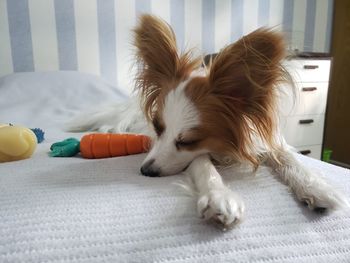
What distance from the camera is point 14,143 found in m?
1.01

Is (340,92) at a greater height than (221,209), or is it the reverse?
(221,209)

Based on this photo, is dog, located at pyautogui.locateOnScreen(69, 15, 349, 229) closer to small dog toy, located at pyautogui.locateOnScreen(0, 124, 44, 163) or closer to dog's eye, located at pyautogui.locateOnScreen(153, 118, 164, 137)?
dog's eye, located at pyautogui.locateOnScreen(153, 118, 164, 137)

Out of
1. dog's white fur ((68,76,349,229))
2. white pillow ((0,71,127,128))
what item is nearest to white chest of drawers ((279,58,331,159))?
white pillow ((0,71,127,128))

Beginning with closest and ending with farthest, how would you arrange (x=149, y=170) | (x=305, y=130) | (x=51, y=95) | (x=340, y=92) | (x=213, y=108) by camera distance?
1. (x=149, y=170)
2. (x=213, y=108)
3. (x=51, y=95)
4. (x=305, y=130)
5. (x=340, y=92)

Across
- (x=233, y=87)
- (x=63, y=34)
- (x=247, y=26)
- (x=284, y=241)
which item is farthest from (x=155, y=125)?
(x=247, y=26)

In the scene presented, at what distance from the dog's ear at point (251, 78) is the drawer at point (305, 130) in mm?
1729

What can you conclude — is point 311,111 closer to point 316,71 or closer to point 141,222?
point 316,71

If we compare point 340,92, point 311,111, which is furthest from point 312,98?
point 340,92

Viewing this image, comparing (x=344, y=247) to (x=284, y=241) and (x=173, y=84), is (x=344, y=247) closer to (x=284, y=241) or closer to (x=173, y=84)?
(x=284, y=241)

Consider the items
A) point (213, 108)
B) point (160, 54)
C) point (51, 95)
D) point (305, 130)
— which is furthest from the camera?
point (305, 130)

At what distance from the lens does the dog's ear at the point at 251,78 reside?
90 centimetres

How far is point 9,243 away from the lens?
0.53 metres

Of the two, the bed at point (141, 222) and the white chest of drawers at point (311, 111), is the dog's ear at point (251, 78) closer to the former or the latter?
the bed at point (141, 222)

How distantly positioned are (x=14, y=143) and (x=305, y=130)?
7.63ft
